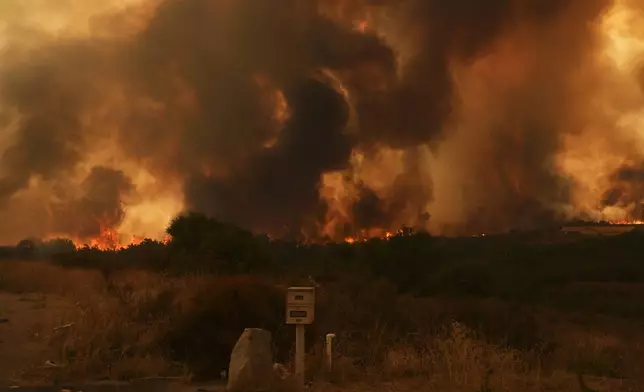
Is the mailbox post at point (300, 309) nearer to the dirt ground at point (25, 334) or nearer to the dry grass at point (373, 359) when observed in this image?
the dry grass at point (373, 359)

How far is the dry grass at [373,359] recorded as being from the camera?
11031 mm

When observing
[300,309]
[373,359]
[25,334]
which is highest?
[300,309]

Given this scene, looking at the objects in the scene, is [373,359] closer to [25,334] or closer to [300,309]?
[300,309]

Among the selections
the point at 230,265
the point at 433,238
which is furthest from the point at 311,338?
the point at 433,238

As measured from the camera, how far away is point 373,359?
42.8 ft

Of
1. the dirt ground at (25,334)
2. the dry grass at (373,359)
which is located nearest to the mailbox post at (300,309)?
the dry grass at (373,359)

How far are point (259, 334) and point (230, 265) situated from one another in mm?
29136

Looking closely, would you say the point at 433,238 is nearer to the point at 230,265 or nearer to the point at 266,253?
the point at 266,253

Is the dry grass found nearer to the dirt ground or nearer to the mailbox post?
the dirt ground

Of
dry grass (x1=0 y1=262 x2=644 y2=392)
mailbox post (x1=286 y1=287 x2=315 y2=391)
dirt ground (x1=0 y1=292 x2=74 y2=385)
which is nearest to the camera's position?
mailbox post (x1=286 y1=287 x2=315 y2=391)

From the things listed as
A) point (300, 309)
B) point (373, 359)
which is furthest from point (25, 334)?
point (300, 309)

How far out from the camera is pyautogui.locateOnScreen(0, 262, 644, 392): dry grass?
434 inches

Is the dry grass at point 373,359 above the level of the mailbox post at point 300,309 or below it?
below

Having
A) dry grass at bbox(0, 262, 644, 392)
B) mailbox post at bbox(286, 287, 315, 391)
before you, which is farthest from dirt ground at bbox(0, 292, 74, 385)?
mailbox post at bbox(286, 287, 315, 391)
